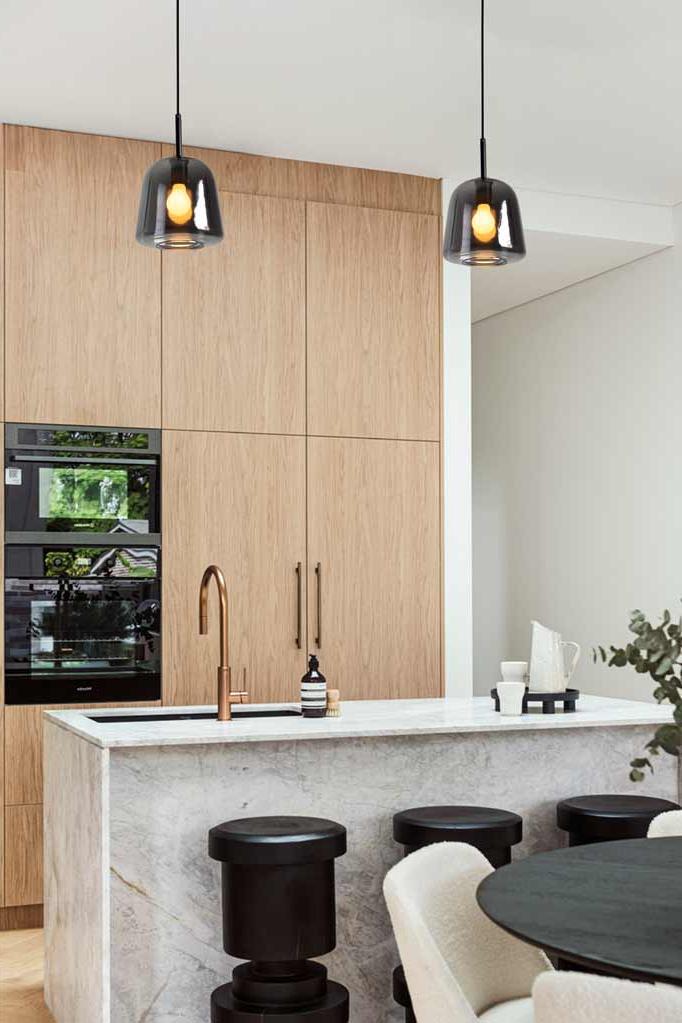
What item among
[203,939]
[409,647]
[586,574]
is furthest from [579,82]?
[203,939]

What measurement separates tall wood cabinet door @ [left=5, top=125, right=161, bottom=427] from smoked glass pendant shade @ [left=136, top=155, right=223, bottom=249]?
1.68 meters

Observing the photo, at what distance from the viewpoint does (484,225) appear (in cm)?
342

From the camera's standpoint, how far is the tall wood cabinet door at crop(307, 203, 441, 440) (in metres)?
5.27

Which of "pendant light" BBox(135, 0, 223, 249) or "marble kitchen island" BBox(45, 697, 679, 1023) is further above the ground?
"pendant light" BBox(135, 0, 223, 249)

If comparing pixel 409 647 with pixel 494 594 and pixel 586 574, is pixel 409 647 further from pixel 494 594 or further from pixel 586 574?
pixel 494 594

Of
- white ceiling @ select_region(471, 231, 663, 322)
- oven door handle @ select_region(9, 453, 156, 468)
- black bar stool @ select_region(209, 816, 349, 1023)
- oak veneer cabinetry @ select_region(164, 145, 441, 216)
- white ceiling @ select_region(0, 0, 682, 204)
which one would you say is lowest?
black bar stool @ select_region(209, 816, 349, 1023)

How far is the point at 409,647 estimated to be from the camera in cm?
535

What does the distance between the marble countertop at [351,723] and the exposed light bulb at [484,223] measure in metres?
1.32

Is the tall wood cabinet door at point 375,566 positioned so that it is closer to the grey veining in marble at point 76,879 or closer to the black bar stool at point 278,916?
the grey veining in marble at point 76,879

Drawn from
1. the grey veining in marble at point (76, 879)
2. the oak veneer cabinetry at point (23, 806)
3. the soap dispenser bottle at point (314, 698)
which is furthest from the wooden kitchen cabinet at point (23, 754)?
the soap dispenser bottle at point (314, 698)

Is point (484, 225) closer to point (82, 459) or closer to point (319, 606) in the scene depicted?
point (82, 459)

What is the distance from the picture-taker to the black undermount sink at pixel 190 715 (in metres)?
3.52

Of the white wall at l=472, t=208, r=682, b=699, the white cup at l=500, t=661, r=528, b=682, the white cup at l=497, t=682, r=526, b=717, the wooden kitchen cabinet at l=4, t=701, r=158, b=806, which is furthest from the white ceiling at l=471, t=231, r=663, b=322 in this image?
the wooden kitchen cabinet at l=4, t=701, r=158, b=806

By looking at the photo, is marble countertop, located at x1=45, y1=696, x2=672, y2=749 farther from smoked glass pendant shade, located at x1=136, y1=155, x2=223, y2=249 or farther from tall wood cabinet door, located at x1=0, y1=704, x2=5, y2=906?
smoked glass pendant shade, located at x1=136, y1=155, x2=223, y2=249
